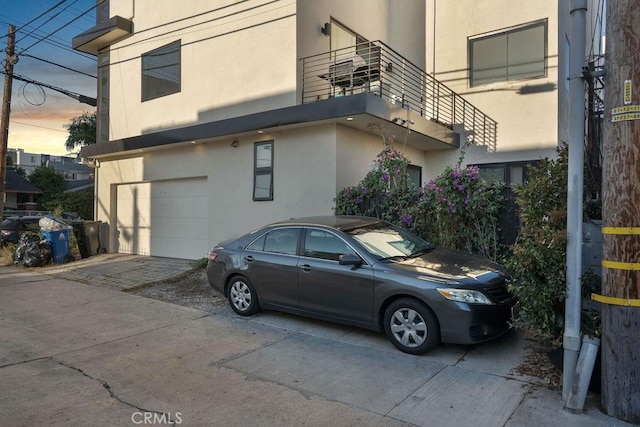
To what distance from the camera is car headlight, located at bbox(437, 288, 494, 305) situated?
185 inches

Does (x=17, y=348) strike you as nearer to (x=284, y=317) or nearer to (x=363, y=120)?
(x=284, y=317)

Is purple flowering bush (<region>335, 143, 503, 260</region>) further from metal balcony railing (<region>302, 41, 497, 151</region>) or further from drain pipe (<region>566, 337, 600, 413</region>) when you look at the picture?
drain pipe (<region>566, 337, 600, 413</region>)

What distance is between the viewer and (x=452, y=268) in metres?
5.17

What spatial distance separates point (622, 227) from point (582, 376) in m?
1.26

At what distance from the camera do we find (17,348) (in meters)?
5.37

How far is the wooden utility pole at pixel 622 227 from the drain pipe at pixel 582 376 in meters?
0.09

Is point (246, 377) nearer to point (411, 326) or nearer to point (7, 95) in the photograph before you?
point (411, 326)

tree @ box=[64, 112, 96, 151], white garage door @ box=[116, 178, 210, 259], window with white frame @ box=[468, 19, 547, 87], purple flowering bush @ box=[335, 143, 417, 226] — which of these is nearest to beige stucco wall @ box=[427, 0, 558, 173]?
window with white frame @ box=[468, 19, 547, 87]

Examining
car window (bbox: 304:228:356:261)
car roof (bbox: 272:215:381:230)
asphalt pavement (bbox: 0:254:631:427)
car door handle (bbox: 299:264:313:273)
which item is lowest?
asphalt pavement (bbox: 0:254:631:427)

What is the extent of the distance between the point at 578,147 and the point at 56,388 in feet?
17.3

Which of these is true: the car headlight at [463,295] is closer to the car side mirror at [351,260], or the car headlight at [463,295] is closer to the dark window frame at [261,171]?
the car side mirror at [351,260]

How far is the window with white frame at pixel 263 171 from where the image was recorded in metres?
10.2

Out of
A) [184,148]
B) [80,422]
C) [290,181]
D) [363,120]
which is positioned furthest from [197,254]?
[80,422]

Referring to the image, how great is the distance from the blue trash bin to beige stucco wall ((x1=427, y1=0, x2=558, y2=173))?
10.8 m
